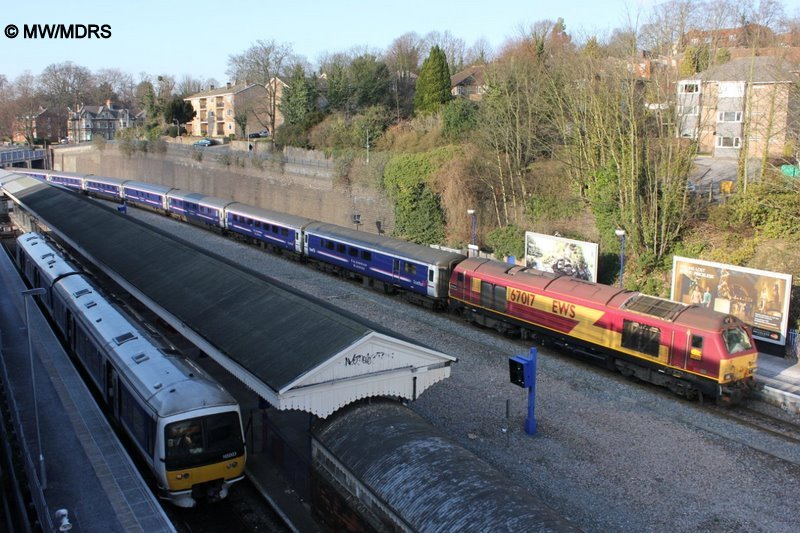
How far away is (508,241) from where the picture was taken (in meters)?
29.8

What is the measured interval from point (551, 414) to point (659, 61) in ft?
51.9

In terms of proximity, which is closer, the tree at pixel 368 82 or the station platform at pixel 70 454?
the station platform at pixel 70 454

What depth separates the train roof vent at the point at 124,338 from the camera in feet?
46.1

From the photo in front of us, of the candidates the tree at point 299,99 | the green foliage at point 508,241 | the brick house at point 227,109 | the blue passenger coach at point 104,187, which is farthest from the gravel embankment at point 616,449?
the brick house at point 227,109

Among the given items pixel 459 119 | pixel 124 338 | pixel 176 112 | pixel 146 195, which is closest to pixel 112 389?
pixel 124 338

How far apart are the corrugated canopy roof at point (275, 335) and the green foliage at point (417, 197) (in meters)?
14.9

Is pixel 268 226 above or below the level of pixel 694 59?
below

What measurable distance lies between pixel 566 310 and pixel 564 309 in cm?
9

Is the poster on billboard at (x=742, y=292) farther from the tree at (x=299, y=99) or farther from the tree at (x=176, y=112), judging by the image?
the tree at (x=176, y=112)

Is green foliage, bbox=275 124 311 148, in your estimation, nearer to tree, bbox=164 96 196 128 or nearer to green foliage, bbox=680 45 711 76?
green foliage, bbox=680 45 711 76

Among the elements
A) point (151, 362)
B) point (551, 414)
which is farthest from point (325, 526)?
point (551, 414)

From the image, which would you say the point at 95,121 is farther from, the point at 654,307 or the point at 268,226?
the point at 654,307

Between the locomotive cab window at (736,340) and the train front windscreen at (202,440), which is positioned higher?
the locomotive cab window at (736,340)

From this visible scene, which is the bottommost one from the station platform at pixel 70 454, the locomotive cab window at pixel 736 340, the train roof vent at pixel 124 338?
the station platform at pixel 70 454
